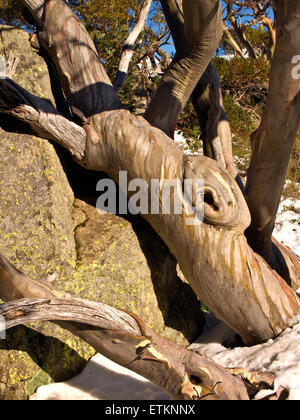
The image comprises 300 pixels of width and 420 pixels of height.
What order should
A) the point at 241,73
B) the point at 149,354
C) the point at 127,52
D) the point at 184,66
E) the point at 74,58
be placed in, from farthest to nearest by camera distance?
the point at 241,73, the point at 127,52, the point at 184,66, the point at 74,58, the point at 149,354

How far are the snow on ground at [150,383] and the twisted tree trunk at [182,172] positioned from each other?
0.17 metres

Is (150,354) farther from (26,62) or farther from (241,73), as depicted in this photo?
(241,73)

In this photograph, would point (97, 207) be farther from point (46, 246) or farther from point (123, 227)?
point (46, 246)

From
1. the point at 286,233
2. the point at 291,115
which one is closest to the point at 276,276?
the point at 291,115

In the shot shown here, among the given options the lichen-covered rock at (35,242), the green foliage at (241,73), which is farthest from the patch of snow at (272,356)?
the green foliage at (241,73)

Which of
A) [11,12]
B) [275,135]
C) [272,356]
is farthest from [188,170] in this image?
[11,12]

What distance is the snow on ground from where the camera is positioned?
2.74 meters

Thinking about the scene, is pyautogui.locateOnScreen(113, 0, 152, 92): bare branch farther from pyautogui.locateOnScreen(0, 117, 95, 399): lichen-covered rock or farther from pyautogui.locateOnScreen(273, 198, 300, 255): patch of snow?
pyautogui.locateOnScreen(273, 198, 300, 255): patch of snow

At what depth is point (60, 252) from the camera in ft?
10.4

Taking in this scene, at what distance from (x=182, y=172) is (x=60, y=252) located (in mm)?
1250

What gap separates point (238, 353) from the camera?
130 inches

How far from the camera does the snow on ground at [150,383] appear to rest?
2744 millimetres

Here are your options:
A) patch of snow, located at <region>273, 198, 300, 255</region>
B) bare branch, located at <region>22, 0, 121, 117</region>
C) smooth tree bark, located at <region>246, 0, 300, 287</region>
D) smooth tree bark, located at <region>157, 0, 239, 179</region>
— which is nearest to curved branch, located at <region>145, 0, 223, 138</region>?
bare branch, located at <region>22, 0, 121, 117</region>

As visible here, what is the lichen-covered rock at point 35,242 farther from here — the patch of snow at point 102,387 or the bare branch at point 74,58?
the bare branch at point 74,58
